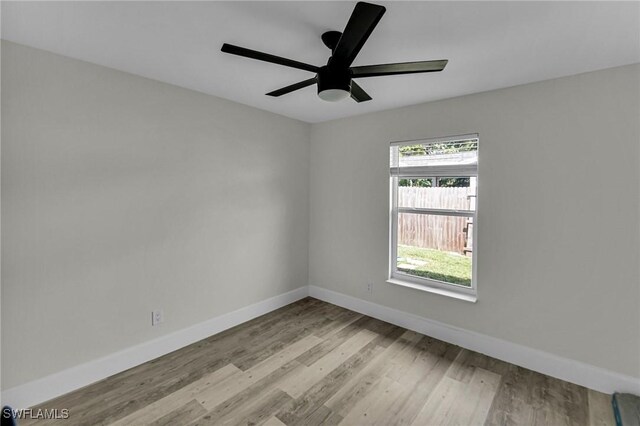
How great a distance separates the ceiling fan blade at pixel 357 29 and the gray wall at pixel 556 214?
1.70 metres

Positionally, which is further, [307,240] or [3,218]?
[307,240]

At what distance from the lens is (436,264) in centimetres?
310

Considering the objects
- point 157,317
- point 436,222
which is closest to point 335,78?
point 436,222

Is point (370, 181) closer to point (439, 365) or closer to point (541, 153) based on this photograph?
point (541, 153)

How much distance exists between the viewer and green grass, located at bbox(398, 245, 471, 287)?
2914 millimetres

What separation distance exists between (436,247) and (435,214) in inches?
13.7

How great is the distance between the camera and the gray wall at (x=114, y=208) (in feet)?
6.23


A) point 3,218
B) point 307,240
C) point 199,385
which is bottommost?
point 199,385

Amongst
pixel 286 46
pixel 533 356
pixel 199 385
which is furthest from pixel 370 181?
pixel 199 385

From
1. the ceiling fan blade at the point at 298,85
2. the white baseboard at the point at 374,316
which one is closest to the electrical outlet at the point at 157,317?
the white baseboard at the point at 374,316

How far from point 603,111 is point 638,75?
269 millimetres

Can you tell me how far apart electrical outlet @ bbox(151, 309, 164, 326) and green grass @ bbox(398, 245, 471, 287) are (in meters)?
2.44

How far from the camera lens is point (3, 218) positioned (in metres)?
1.83

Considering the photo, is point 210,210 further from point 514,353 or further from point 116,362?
point 514,353
